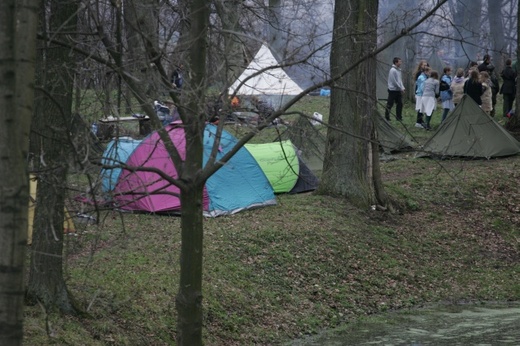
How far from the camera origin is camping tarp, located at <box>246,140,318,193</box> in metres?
15.4

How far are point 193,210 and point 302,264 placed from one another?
537 centimetres

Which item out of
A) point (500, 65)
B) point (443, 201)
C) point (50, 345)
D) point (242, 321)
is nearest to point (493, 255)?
point (443, 201)

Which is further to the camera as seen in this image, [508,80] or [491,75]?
[491,75]

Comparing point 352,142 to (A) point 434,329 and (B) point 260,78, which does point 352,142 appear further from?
(B) point 260,78

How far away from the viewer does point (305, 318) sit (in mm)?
11180

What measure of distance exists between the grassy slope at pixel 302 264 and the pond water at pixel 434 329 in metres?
0.32

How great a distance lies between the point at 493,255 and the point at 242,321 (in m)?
6.29

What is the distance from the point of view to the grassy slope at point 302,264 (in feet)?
31.2

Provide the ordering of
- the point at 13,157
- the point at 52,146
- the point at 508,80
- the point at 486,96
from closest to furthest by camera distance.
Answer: the point at 13,157, the point at 52,146, the point at 486,96, the point at 508,80

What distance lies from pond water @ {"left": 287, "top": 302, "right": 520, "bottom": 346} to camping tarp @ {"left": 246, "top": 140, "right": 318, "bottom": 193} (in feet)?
12.4

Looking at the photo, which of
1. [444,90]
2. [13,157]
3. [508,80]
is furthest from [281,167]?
[508,80]

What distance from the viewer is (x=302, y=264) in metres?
12.6

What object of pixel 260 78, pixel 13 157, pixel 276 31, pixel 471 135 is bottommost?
pixel 13 157

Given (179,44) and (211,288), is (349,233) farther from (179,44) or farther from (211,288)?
(179,44)
